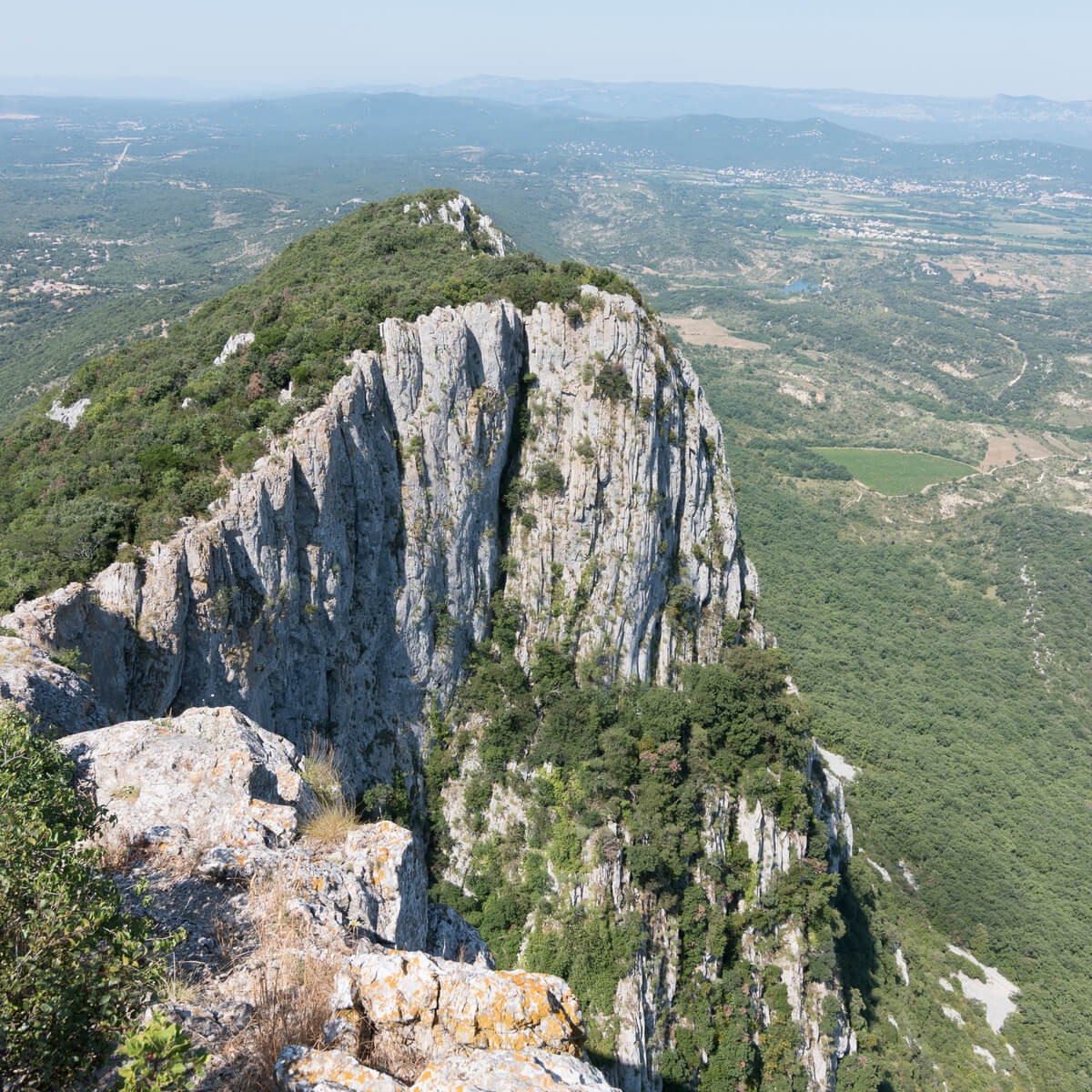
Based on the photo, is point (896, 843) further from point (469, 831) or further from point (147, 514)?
point (147, 514)

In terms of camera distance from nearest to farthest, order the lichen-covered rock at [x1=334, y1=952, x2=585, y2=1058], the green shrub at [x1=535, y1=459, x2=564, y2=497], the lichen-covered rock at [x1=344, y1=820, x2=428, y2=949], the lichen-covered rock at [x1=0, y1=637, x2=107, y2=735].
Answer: the lichen-covered rock at [x1=334, y1=952, x2=585, y2=1058] < the lichen-covered rock at [x1=344, y1=820, x2=428, y2=949] < the lichen-covered rock at [x1=0, y1=637, x2=107, y2=735] < the green shrub at [x1=535, y1=459, x2=564, y2=497]

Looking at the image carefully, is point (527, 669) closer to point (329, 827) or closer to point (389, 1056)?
point (329, 827)

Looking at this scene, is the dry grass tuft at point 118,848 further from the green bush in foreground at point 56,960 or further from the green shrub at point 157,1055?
the green shrub at point 157,1055

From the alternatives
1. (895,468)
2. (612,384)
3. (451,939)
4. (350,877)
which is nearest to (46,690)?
(350,877)

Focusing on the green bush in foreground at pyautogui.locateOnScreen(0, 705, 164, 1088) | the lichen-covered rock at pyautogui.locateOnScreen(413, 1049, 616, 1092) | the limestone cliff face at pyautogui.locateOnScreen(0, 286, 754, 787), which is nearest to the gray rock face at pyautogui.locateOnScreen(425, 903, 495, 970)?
the lichen-covered rock at pyautogui.locateOnScreen(413, 1049, 616, 1092)

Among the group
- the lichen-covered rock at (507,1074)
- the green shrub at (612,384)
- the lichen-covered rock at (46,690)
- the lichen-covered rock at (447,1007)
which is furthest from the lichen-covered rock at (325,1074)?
the green shrub at (612,384)

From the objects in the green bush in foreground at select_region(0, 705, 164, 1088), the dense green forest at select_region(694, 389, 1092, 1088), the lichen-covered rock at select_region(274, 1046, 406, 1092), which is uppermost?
the green bush in foreground at select_region(0, 705, 164, 1088)

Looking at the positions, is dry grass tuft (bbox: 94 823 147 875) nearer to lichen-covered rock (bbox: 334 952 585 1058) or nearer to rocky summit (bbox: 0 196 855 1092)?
rocky summit (bbox: 0 196 855 1092)
